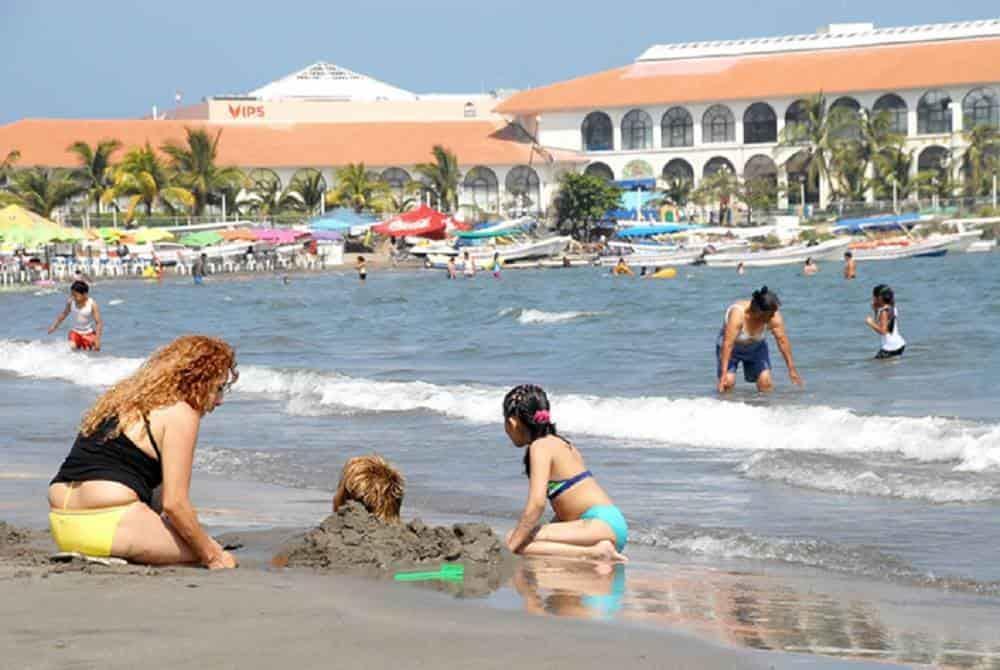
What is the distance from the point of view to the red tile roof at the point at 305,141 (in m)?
89.6

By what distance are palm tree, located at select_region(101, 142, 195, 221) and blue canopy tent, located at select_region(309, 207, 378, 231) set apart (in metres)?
6.32

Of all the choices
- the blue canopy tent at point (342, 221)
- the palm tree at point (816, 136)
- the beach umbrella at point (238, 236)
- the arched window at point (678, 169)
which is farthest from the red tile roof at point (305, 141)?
the beach umbrella at point (238, 236)

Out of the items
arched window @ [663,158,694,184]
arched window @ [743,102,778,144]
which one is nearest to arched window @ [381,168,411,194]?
arched window @ [663,158,694,184]

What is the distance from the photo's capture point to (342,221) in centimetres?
7719

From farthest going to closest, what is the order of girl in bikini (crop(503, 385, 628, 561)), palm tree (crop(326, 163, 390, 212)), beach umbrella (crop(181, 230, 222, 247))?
palm tree (crop(326, 163, 390, 212))
beach umbrella (crop(181, 230, 222, 247))
girl in bikini (crop(503, 385, 628, 561))

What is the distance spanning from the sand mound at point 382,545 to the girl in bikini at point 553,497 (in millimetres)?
216

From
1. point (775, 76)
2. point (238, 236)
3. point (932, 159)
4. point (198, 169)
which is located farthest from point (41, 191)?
point (932, 159)

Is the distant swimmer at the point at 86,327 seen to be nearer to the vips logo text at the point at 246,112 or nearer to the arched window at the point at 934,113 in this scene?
the arched window at the point at 934,113

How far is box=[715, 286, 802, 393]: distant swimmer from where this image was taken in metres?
13.3

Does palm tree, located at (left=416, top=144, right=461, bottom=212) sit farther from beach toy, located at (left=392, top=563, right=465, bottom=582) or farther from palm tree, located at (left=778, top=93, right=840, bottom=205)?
beach toy, located at (left=392, top=563, right=465, bottom=582)

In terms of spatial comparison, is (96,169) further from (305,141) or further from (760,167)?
(760,167)

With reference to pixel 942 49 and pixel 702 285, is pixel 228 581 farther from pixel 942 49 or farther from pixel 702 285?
pixel 942 49

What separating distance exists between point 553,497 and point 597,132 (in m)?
92.7

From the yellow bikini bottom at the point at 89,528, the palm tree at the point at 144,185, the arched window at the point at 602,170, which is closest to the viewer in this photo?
the yellow bikini bottom at the point at 89,528
